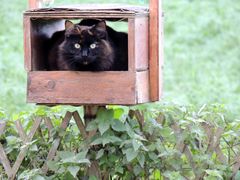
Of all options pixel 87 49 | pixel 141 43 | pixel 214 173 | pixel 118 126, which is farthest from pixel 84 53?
pixel 214 173

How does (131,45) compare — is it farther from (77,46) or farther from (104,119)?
(104,119)

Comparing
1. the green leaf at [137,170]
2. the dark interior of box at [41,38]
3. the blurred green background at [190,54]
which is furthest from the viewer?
the blurred green background at [190,54]

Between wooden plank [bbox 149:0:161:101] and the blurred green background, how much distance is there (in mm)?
2196

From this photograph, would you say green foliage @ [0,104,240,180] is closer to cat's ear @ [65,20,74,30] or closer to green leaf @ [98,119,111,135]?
green leaf @ [98,119,111,135]

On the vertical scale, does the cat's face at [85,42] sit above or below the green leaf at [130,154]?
above

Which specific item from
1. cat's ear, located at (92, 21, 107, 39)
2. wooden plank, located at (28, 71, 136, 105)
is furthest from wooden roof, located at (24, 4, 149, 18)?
wooden plank, located at (28, 71, 136, 105)

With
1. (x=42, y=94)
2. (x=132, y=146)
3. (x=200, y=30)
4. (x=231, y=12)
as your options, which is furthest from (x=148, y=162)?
(x=231, y=12)

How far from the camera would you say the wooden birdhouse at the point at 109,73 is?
4.11 m

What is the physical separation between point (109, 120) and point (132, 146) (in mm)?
198

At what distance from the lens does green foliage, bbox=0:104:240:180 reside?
4195mm

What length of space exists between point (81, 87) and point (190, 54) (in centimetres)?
491

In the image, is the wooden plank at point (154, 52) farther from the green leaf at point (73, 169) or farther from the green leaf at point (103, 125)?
the green leaf at point (73, 169)

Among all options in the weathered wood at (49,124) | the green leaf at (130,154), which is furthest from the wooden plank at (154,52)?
the weathered wood at (49,124)

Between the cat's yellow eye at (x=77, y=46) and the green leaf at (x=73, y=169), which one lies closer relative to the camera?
the green leaf at (x=73, y=169)
